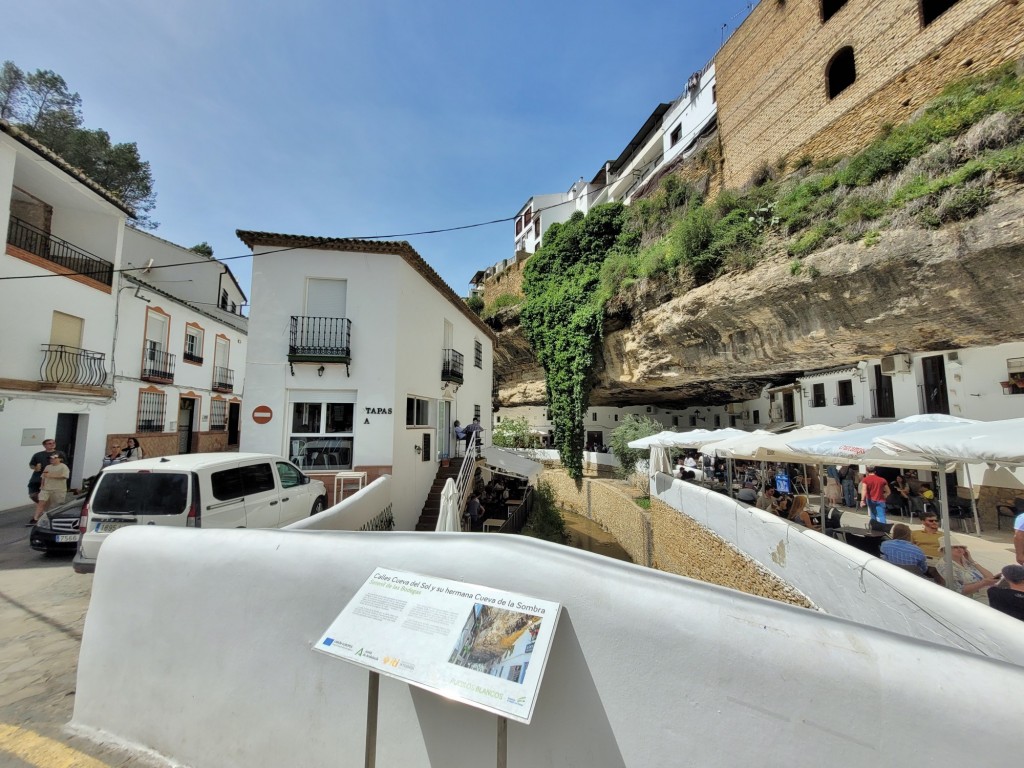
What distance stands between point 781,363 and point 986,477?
4785 millimetres

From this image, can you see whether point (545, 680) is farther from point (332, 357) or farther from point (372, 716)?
point (332, 357)

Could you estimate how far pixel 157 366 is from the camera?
15086 mm

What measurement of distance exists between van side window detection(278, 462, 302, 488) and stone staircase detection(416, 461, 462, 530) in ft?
12.3

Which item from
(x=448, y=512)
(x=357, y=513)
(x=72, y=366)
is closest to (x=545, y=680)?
(x=448, y=512)

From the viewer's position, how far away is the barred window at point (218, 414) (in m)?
18.9

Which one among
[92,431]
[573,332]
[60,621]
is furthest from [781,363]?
[92,431]

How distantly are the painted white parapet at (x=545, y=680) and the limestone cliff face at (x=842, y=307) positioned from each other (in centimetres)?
879

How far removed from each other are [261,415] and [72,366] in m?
6.09

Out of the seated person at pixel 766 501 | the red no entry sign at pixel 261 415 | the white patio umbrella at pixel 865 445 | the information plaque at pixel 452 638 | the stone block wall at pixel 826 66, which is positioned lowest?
the seated person at pixel 766 501

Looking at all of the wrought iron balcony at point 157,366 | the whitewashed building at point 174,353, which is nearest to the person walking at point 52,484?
the whitewashed building at point 174,353

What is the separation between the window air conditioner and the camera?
11484 millimetres

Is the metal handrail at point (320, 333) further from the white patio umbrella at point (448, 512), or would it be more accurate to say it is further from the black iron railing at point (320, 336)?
the white patio umbrella at point (448, 512)

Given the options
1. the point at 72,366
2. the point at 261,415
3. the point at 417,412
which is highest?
the point at 72,366

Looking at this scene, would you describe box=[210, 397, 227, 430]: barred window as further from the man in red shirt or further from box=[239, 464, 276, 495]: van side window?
the man in red shirt
